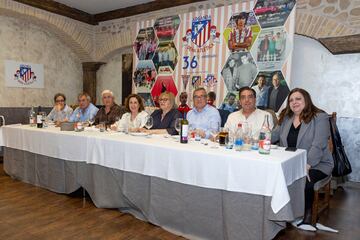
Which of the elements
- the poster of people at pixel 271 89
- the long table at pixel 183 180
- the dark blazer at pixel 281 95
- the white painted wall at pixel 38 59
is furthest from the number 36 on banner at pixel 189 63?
the white painted wall at pixel 38 59

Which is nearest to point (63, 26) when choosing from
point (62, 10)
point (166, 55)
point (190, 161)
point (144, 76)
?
point (62, 10)

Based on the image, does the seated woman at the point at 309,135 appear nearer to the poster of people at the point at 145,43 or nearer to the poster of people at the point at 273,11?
the poster of people at the point at 273,11

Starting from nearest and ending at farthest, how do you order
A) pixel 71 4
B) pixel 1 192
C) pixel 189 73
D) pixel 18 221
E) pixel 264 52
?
pixel 18 221, pixel 1 192, pixel 264 52, pixel 189 73, pixel 71 4

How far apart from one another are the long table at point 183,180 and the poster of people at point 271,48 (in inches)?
83.2

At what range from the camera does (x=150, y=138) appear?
252 centimetres

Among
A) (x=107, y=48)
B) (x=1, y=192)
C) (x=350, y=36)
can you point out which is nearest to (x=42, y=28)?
(x=107, y=48)

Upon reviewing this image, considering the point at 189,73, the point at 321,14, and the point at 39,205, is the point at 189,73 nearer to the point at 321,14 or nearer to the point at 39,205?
the point at 321,14

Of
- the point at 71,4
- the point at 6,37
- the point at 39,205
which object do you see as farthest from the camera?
the point at 71,4

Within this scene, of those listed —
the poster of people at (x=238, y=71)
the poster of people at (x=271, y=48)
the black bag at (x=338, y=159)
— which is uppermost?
the poster of people at (x=271, y=48)

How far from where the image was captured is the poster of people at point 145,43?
5.29 m

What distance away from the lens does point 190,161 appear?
2.00 m

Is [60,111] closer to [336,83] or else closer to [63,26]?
[63,26]

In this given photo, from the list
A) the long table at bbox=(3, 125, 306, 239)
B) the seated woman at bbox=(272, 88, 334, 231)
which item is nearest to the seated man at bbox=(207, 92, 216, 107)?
the seated woman at bbox=(272, 88, 334, 231)

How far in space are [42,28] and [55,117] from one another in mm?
2682
